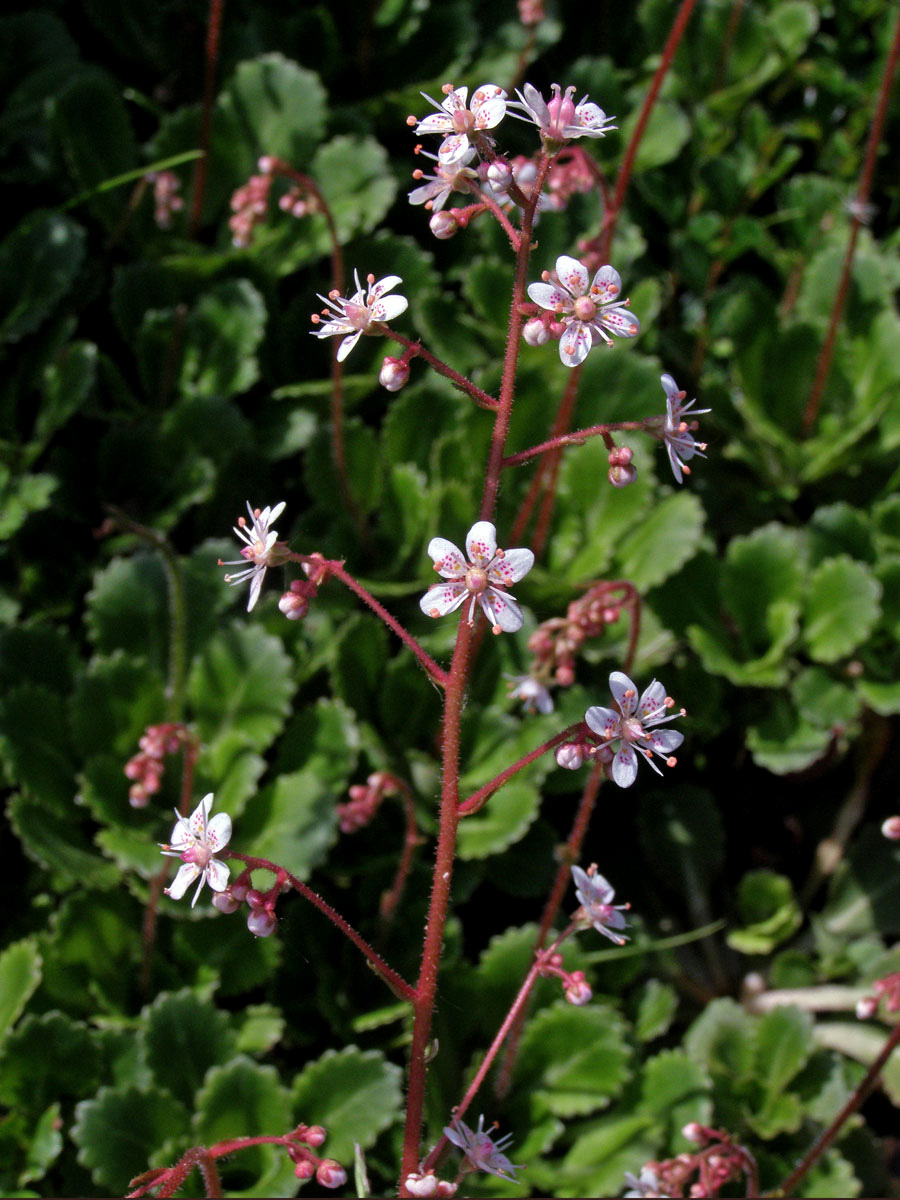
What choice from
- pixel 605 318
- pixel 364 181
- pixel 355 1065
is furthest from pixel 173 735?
pixel 364 181

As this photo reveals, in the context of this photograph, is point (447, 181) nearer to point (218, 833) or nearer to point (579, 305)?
point (579, 305)

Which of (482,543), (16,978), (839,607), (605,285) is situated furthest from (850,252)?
(16,978)

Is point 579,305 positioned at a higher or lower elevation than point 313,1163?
higher

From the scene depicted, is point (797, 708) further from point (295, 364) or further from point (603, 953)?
point (295, 364)

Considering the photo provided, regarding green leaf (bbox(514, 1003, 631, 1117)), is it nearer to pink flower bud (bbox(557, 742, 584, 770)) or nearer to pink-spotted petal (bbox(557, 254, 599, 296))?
pink flower bud (bbox(557, 742, 584, 770))

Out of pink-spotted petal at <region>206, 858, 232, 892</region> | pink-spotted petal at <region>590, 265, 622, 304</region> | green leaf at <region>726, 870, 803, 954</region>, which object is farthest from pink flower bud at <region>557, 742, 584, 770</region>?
green leaf at <region>726, 870, 803, 954</region>

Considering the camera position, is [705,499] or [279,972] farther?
[705,499]

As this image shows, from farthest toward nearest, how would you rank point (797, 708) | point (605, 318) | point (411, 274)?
point (411, 274), point (797, 708), point (605, 318)
